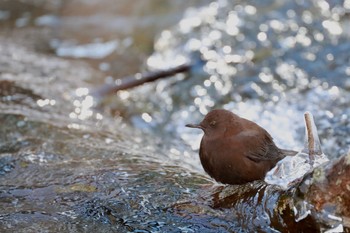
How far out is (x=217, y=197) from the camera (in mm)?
4676

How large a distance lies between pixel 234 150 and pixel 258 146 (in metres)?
0.21

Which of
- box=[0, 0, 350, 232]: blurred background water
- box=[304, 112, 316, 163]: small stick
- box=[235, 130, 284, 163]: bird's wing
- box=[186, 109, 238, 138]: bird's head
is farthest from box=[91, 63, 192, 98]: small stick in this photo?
box=[304, 112, 316, 163]: small stick

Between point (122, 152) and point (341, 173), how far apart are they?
224cm

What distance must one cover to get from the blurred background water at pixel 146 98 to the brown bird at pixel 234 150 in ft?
0.76

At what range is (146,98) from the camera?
835 cm

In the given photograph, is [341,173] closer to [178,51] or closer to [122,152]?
[122,152]

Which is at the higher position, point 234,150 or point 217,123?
point 217,123

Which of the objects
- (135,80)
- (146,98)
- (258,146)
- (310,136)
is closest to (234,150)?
(258,146)

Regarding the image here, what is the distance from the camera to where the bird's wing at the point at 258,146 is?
4906mm

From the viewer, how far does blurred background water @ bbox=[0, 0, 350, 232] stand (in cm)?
454

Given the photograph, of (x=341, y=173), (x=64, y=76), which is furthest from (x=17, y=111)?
(x=341, y=173)

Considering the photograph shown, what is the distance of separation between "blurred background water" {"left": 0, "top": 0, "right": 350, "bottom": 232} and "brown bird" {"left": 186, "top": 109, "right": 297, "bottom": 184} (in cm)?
23


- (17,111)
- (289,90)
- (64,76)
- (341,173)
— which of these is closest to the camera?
(341,173)

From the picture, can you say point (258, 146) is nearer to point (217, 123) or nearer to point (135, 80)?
point (217, 123)
